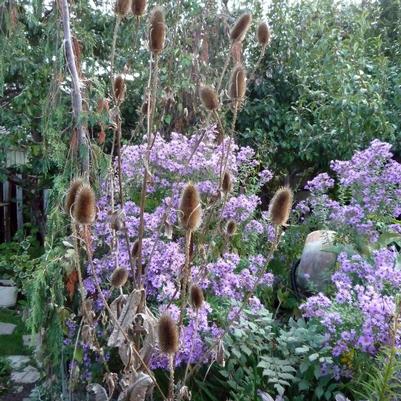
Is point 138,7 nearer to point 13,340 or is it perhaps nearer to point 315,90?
point 13,340

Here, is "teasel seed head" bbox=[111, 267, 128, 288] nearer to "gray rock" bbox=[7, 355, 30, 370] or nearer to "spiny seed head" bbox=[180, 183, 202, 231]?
"spiny seed head" bbox=[180, 183, 202, 231]

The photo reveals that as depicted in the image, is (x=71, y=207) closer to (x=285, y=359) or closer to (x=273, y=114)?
(x=285, y=359)

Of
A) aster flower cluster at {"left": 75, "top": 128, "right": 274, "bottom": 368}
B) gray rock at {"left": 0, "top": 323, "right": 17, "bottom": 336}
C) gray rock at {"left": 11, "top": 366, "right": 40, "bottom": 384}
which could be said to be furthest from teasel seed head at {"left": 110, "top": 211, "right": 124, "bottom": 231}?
gray rock at {"left": 0, "top": 323, "right": 17, "bottom": 336}

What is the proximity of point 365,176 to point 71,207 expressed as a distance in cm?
203

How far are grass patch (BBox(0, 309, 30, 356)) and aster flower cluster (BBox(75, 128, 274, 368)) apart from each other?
4.83 feet

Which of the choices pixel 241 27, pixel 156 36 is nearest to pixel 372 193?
pixel 241 27

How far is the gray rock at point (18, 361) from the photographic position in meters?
3.51

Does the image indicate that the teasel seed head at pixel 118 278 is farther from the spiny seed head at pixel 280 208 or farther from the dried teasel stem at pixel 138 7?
the dried teasel stem at pixel 138 7

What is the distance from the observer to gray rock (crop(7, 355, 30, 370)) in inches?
138

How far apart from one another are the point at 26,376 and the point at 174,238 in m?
1.41

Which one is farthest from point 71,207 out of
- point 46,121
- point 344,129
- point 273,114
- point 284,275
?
point 273,114

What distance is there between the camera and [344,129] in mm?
4617

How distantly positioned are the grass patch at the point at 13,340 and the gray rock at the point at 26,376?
0.16m

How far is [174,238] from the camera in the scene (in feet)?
9.26
